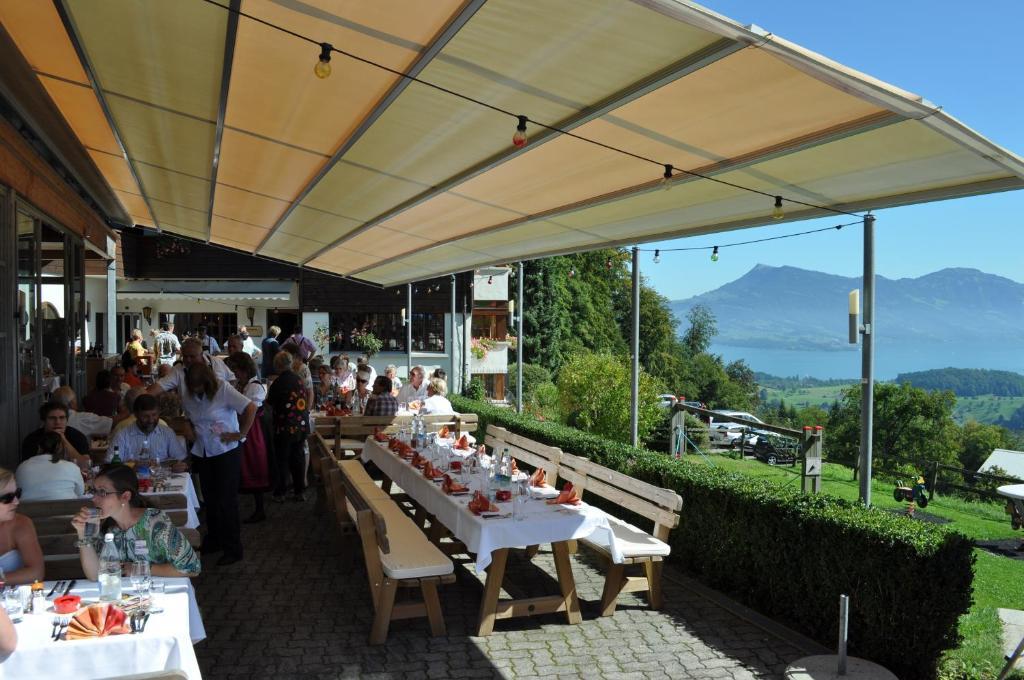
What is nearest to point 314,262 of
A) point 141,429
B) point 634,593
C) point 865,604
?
point 141,429

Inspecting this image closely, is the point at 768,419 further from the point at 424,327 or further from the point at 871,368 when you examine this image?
the point at 871,368

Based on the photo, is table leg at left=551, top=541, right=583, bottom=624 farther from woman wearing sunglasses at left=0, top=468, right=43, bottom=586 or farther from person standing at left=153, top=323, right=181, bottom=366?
person standing at left=153, top=323, right=181, bottom=366

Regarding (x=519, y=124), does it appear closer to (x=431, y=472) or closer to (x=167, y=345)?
(x=431, y=472)

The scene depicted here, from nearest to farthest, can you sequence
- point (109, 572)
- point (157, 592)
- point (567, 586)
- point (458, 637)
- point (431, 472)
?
point (109, 572)
point (157, 592)
point (458, 637)
point (567, 586)
point (431, 472)

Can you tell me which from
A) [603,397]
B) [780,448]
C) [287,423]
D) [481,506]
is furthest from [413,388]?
[603,397]

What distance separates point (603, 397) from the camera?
24.5m

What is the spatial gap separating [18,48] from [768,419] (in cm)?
8312

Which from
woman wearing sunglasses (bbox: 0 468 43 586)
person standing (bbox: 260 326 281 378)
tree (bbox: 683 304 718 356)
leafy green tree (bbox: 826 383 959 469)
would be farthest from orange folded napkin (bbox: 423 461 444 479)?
tree (bbox: 683 304 718 356)

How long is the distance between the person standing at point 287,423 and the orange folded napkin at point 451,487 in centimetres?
311

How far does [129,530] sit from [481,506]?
2.44 metres

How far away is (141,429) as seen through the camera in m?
6.74

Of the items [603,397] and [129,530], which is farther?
[603,397]

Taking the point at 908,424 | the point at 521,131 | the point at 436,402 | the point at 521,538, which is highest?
the point at 521,131

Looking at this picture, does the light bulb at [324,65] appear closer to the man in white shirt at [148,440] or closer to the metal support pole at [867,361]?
the man in white shirt at [148,440]
